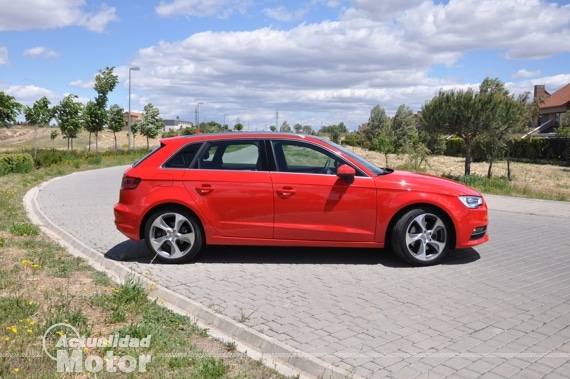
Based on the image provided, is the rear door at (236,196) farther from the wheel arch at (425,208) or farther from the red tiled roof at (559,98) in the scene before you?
the red tiled roof at (559,98)

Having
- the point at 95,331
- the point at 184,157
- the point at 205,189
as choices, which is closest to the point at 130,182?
the point at 184,157

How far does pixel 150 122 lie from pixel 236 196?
50383 mm

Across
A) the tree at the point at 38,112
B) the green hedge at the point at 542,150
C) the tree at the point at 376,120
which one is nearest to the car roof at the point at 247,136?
the tree at the point at 38,112

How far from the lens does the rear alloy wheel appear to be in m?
6.48

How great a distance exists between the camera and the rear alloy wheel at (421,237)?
6.48 m

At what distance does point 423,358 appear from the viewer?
3.86 metres

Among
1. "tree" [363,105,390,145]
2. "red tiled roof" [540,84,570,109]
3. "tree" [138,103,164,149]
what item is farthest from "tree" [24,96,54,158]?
"red tiled roof" [540,84,570,109]

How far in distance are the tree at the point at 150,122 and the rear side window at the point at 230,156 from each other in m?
49.7

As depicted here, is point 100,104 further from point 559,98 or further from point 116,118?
point 559,98

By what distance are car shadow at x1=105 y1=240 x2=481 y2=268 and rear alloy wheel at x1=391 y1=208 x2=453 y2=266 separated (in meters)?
0.22

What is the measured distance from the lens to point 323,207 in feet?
21.3

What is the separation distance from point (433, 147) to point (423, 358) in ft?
109

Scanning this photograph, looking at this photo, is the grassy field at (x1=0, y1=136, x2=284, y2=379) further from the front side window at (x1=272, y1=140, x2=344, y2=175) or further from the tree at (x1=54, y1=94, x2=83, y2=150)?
the tree at (x1=54, y1=94, x2=83, y2=150)

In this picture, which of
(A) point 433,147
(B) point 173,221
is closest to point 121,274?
(B) point 173,221
